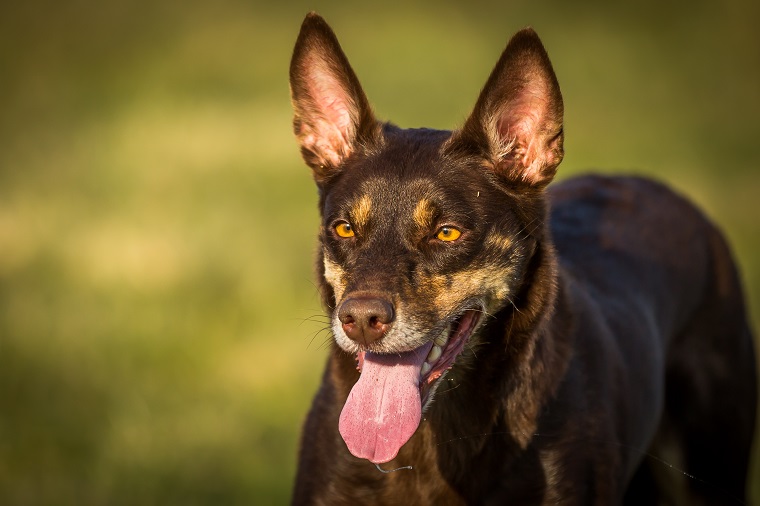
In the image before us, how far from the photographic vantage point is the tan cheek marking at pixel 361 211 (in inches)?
174

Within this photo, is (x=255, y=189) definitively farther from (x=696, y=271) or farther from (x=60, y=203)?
(x=696, y=271)

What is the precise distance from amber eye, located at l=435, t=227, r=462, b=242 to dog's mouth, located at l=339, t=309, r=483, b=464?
0.29 meters

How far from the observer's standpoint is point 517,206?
15.1 feet

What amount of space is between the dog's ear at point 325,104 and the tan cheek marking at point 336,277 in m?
0.54

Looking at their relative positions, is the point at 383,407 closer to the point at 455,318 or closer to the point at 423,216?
the point at 455,318

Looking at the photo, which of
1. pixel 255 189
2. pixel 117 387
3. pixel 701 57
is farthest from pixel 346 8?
pixel 117 387

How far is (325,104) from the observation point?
4.99m

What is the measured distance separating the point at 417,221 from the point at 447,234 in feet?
0.43

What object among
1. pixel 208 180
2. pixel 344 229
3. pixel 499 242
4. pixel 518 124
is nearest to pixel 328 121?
pixel 344 229

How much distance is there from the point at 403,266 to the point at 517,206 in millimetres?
629

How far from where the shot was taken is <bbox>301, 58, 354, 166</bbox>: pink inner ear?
4.93 metres

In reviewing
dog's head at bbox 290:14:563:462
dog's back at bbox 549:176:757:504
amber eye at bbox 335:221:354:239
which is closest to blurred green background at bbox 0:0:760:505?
dog's head at bbox 290:14:563:462

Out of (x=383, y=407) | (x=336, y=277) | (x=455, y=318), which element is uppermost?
(x=336, y=277)

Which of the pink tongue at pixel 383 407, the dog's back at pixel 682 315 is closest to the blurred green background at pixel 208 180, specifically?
the dog's back at pixel 682 315
